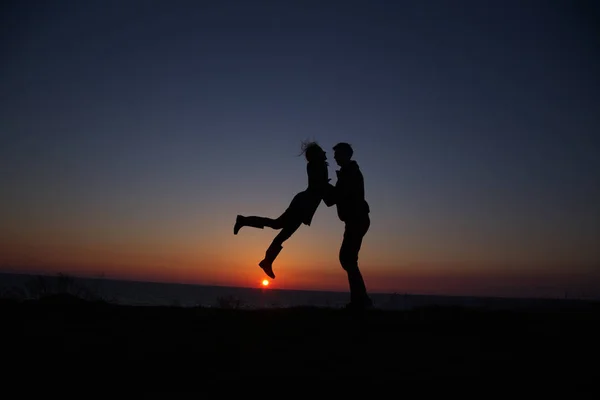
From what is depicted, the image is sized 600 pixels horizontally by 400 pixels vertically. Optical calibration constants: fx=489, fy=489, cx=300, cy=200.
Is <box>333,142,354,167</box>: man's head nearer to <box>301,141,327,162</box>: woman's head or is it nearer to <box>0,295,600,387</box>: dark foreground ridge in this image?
<box>301,141,327,162</box>: woman's head

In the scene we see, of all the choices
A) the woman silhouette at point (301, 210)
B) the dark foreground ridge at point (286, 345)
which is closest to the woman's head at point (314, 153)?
the woman silhouette at point (301, 210)

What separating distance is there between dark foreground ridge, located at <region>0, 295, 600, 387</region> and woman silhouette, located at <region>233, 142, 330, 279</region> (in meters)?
1.50

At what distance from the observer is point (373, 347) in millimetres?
5387

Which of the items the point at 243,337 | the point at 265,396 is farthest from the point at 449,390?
the point at 243,337

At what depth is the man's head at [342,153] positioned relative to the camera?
8.86m

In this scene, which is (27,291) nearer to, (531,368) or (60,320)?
(60,320)

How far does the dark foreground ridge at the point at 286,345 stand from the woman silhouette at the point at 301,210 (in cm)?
150

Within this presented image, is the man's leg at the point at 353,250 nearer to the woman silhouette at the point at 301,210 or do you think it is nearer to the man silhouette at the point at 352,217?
the man silhouette at the point at 352,217

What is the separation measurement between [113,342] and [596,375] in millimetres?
4888

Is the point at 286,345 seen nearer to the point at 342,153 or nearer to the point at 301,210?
the point at 301,210

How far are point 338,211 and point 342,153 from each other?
3.48ft

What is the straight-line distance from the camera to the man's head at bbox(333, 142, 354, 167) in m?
8.86

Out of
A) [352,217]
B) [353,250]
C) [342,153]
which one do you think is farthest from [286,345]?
[342,153]

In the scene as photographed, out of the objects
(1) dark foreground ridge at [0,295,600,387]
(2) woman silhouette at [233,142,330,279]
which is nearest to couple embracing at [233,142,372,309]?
(2) woman silhouette at [233,142,330,279]
